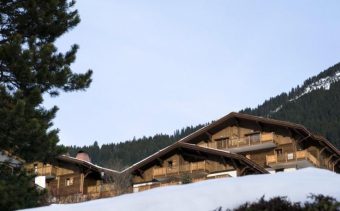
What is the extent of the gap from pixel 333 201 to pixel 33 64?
1704cm

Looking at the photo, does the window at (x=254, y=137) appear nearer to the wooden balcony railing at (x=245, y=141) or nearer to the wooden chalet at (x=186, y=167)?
the wooden balcony railing at (x=245, y=141)

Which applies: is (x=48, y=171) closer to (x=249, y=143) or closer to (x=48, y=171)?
(x=48, y=171)

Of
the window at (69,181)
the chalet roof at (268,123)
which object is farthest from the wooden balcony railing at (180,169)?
the window at (69,181)

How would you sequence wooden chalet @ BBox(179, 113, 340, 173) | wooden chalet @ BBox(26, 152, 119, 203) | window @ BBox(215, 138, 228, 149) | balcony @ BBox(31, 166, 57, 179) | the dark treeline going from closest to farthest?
wooden chalet @ BBox(179, 113, 340, 173)
window @ BBox(215, 138, 228, 149)
wooden chalet @ BBox(26, 152, 119, 203)
balcony @ BBox(31, 166, 57, 179)
the dark treeline

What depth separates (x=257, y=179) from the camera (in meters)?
8.00

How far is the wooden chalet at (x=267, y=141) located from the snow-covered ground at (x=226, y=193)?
36.9 metres

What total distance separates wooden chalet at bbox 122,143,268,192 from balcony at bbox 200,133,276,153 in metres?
3.32

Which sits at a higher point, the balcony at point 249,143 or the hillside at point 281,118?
the hillside at point 281,118

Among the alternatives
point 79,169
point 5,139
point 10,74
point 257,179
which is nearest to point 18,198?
point 5,139

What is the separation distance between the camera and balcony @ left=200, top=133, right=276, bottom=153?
44656 millimetres

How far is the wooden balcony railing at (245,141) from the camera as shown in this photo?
146ft

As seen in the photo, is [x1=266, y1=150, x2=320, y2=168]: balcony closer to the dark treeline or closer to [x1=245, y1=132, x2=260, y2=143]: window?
[x1=245, y1=132, x2=260, y2=143]: window

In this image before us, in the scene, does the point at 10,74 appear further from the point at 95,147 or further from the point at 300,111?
the point at 300,111

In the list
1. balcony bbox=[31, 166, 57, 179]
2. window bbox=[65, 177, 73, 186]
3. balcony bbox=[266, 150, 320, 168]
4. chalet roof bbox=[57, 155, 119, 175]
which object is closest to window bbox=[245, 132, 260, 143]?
balcony bbox=[266, 150, 320, 168]
